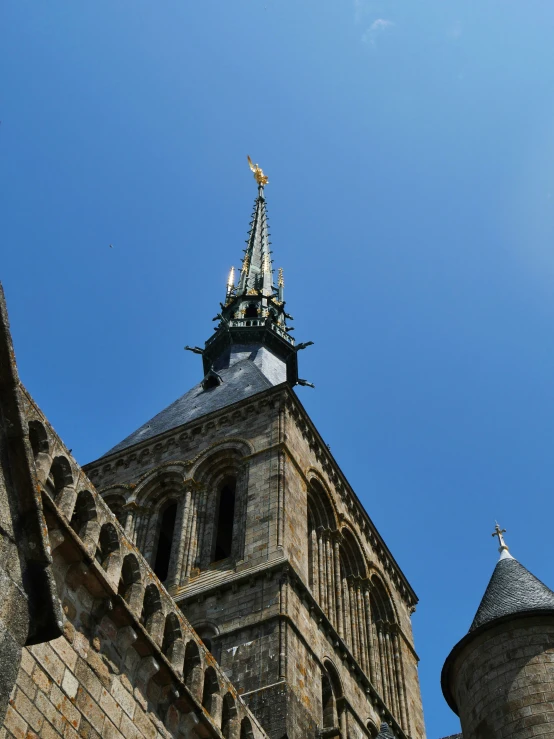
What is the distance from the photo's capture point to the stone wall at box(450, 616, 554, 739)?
13.4 m

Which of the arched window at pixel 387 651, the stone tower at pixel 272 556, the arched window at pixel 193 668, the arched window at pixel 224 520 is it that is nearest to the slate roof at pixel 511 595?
the stone tower at pixel 272 556

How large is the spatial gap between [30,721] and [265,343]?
971 inches

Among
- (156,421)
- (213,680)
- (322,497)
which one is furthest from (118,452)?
(213,680)

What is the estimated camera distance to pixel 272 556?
1745 cm

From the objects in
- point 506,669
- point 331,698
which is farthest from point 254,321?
point 506,669

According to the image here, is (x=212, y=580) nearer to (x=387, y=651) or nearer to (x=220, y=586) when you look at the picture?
(x=220, y=586)

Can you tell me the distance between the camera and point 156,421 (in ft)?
85.0

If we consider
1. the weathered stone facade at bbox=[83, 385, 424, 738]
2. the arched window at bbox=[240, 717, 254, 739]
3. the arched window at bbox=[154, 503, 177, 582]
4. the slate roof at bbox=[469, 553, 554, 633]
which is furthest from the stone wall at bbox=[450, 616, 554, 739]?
the arched window at bbox=[154, 503, 177, 582]

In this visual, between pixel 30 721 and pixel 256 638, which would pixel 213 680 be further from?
pixel 256 638

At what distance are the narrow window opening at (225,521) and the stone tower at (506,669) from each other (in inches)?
263

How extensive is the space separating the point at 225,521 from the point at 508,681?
944 centimetres

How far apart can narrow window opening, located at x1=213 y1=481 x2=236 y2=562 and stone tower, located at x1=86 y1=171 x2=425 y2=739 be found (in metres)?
0.04

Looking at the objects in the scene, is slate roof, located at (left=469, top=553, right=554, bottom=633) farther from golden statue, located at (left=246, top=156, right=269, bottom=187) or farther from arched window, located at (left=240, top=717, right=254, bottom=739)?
golden statue, located at (left=246, top=156, right=269, bottom=187)

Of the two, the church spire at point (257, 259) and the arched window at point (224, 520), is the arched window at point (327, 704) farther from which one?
the church spire at point (257, 259)
